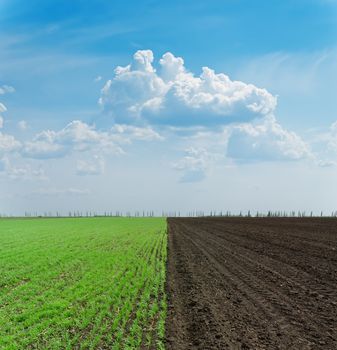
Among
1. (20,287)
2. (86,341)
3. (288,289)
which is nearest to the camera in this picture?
(86,341)

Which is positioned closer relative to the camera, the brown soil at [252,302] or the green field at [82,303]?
the brown soil at [252,302]

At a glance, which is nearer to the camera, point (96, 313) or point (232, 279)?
point (96, 313)

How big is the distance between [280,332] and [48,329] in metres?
6.08

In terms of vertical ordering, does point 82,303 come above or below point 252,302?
below

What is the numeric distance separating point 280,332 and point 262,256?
13490mm

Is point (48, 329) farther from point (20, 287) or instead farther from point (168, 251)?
point (168, 251)

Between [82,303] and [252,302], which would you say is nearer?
[252,302]

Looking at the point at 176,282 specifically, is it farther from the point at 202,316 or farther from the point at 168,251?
the point at 168,251

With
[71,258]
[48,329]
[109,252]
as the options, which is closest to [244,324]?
[48,329]

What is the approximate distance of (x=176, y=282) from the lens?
50.6 ft

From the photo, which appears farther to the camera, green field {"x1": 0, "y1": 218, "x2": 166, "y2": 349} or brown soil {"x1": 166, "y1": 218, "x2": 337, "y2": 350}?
green field {"x1": 0, "y1": 218, "x2": 166, "y2": 349}

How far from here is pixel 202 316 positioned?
34.7 feet

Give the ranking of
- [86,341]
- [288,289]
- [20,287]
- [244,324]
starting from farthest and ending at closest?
1. [20,287]
2. [288,289]
3. [244,324]
4. [86,341]

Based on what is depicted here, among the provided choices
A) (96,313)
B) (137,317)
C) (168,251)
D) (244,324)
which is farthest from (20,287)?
(168,251)
